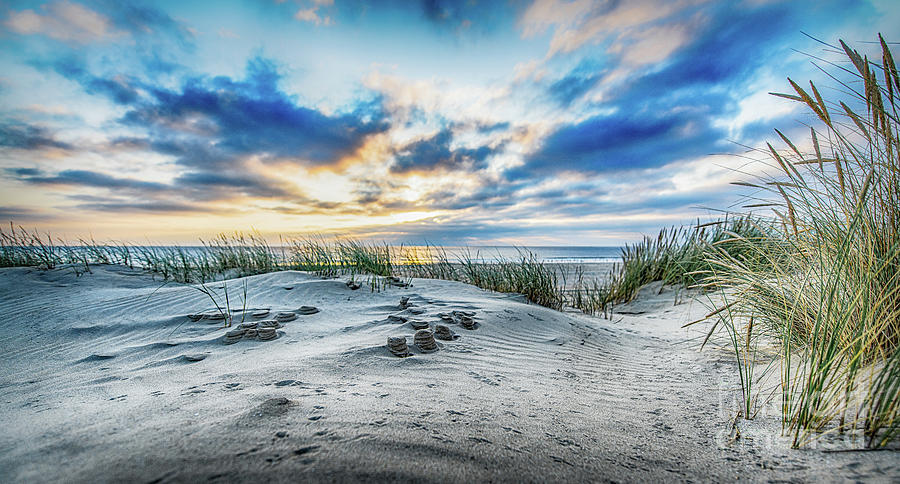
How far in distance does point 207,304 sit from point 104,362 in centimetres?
186

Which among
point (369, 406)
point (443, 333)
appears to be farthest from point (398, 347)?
point (369, 406)

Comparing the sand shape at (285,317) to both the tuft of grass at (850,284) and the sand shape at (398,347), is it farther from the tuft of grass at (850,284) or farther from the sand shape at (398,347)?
the tuft of grass at (850,284)

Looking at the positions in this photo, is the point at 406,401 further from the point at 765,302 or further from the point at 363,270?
the point at 363,270

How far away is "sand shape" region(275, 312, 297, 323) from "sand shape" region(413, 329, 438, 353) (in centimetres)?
152

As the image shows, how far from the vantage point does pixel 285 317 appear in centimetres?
362

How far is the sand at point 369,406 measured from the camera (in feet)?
3.78

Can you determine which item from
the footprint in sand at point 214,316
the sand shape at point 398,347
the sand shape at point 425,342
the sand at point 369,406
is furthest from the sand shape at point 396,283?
the sand shape at point 398,347

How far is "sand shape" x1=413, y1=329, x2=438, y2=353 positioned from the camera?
9.09ft

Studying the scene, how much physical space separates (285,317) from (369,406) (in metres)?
2.33

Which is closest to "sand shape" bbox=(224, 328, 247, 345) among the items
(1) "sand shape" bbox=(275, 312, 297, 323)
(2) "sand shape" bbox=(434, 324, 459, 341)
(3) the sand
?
(3) the sand

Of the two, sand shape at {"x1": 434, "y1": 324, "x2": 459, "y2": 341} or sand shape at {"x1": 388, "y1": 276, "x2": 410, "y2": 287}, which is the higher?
sand shape at {"x1": 388, "y1": 276, "x2": 410, "y2": 287}

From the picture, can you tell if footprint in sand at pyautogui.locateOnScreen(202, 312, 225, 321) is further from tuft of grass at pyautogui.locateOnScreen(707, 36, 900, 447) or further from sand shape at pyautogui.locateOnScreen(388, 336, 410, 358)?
tuft of grass at pyautogui.locateOnScreen(707, 36, 900, 447)

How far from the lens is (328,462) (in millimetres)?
1125

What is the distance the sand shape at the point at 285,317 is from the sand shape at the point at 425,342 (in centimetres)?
152
